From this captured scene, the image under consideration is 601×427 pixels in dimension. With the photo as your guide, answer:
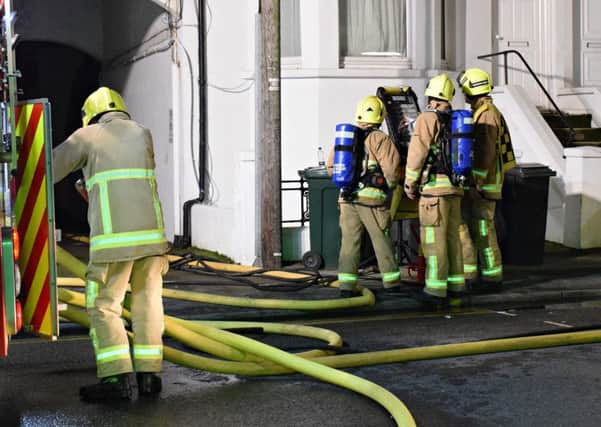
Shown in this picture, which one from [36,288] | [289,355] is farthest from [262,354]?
[36,288]

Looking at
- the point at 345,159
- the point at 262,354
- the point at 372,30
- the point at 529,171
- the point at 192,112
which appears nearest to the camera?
the point at 262,354

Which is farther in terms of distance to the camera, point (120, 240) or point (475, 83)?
point (475, 83)

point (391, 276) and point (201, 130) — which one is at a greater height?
point (201, 130)

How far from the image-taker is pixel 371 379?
7.27 meters

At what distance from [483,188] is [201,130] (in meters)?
5.88

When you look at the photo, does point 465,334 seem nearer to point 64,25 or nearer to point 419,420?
point 419,420

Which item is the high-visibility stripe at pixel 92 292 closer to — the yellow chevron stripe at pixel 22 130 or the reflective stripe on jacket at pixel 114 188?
the reflective stripe on jacket at pixel 114 188

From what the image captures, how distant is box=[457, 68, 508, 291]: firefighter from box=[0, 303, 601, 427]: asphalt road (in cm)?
192

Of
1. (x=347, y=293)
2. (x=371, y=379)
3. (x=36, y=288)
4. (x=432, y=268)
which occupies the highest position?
(x=36, y=288)

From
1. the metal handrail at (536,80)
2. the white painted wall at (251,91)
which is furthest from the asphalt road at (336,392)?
the metal handrail at (536,80)

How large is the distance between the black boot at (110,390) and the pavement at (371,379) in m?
0.08

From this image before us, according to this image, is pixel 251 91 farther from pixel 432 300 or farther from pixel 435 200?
pixel 432 300

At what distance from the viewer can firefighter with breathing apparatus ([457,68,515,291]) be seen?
34.7 feet

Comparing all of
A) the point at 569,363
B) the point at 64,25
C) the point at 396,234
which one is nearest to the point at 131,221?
the point at 569,363
